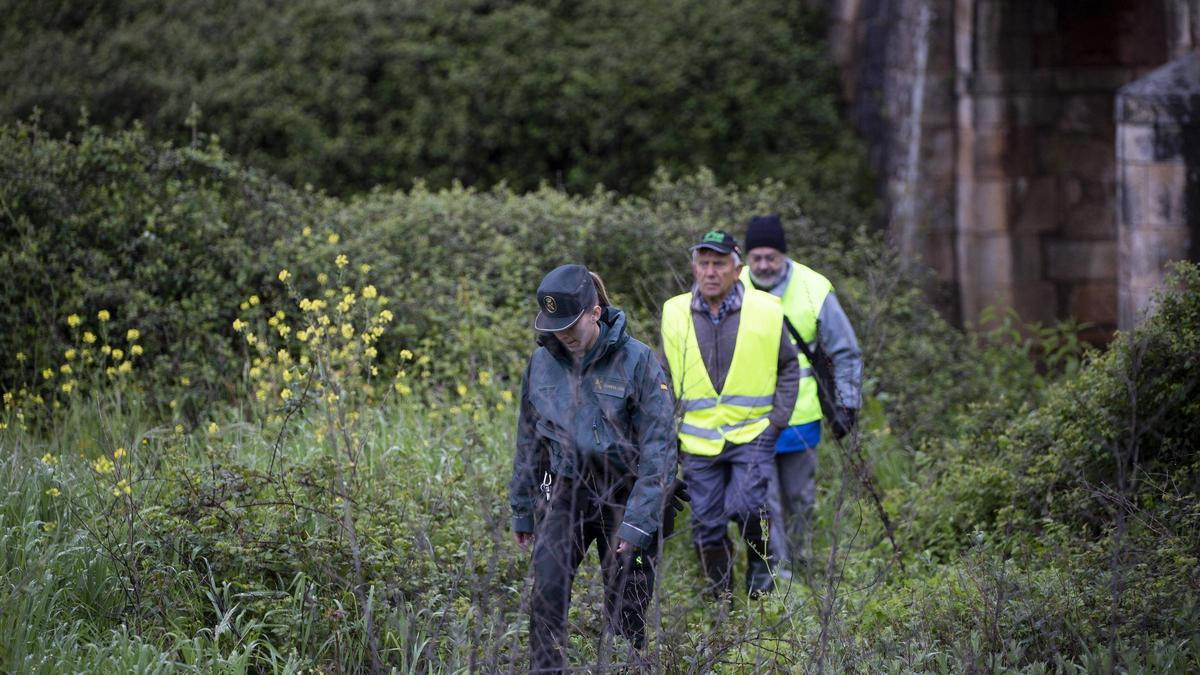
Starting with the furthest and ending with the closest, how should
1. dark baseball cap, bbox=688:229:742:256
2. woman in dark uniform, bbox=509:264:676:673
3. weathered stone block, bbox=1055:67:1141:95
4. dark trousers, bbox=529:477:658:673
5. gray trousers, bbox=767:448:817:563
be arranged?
weathered stone block, bbox=1055:67:1141:95, gray trousers, bbox=767:448:817:563, dark baseball cap, bbox=688:229:742:256, woman in dark uniform, bbox=509:264:676:673, dark trousers, bbox=529:477:658:673

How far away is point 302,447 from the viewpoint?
6.55 meters

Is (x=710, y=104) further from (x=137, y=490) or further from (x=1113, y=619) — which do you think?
(x=1113, y=619)

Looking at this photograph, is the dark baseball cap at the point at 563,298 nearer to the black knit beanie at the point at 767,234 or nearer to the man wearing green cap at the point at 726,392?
the man wearing green cap at the point at 726,392

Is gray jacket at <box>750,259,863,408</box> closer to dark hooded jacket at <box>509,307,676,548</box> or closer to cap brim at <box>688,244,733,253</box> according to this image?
cap brim at <box>688,244,733,253</box>

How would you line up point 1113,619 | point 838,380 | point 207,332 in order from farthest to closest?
point 207,332 < point 838,380 < point 1113,619

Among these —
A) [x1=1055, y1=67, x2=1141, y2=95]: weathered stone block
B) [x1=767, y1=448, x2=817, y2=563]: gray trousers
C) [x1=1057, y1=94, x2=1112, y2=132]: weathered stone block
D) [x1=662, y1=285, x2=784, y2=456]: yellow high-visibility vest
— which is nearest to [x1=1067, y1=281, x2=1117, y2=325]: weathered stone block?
[x1=1057, y1=94, x2=1112, y2=132]: weathered stone block

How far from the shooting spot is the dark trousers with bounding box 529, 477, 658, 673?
447 cm

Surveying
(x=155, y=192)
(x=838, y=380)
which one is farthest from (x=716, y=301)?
(x=155, y=192)

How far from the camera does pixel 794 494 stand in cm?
662

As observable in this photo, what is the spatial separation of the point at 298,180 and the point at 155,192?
5.17 meters

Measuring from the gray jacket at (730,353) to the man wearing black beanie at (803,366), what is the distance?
0.22 metres

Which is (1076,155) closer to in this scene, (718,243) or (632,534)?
(718,243)

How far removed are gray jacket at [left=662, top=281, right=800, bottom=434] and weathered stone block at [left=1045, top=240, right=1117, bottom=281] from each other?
691 centimetres

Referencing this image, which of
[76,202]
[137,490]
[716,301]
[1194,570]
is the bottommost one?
[1194,570]
